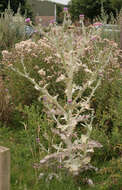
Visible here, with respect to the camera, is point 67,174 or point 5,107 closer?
point 67,174

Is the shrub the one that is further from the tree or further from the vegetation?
the tree

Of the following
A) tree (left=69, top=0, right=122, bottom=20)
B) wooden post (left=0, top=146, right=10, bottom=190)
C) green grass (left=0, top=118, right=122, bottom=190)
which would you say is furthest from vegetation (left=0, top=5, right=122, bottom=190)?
tree (left=69, top=0, right=122, bottom=20)

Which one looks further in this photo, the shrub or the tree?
the tree

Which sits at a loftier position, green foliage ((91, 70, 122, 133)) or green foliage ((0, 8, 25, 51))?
green foliage ((0, 8, 25, 51))

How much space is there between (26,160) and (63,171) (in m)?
0.61

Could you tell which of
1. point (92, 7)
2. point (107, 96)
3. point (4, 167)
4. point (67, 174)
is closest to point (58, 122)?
point (67, 174)

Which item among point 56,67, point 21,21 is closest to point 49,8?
point 21,21

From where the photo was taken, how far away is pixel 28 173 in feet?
9.77

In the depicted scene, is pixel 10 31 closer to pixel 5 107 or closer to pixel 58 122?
pixel 5 107

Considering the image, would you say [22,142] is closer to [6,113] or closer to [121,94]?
[6,113]

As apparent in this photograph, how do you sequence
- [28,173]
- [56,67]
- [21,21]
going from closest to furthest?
[28,173] < [56,67] < [21,21]

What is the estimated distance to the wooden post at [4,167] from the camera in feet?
6.51

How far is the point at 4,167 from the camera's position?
203 cm

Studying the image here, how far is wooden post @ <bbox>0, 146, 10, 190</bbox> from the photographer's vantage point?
1984 mm
